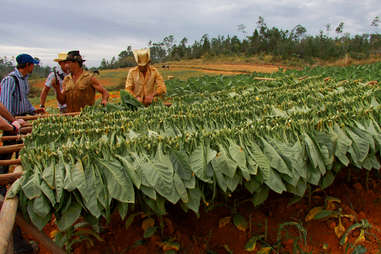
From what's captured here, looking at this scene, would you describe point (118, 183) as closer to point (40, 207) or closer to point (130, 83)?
point (40, 207)

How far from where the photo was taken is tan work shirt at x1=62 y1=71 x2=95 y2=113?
169 inches

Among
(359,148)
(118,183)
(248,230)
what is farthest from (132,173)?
(359,148)

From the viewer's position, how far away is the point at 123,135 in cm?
256

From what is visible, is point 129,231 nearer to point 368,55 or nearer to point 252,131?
point 252,131

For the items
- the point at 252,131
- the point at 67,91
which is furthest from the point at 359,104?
the point at 67,91

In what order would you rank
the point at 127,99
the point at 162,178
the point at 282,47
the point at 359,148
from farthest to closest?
the point at 282,47 < the point at 127,99 < the point at 359,148 < the point at 162,178

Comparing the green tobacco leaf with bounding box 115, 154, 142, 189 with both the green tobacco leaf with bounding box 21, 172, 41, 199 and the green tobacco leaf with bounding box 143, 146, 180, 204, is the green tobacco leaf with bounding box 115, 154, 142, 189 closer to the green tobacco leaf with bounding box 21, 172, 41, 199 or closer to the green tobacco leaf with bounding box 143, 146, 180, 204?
the green tobacco leaf with bounding box 143, 146, 180, 204

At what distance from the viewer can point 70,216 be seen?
1721 mm

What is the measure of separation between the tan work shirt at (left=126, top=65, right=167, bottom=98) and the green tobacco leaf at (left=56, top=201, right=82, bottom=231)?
319 cm

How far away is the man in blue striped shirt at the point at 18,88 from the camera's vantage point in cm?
357

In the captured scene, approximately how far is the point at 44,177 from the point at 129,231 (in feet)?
4.18

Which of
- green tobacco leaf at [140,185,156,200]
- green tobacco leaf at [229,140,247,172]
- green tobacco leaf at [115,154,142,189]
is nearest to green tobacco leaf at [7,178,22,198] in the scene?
green tobacco leaf at [115,154,142,189]

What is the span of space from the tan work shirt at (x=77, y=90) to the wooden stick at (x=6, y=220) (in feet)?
Answer: 9.46

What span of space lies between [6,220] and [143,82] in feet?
11.6
